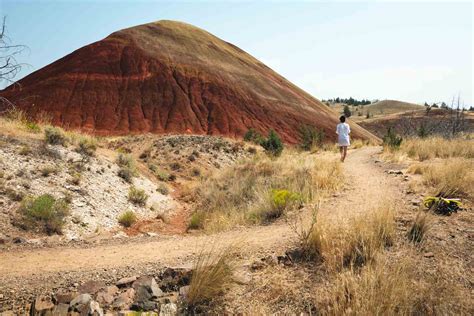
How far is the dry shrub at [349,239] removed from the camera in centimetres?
398

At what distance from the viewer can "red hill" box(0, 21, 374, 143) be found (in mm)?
39719

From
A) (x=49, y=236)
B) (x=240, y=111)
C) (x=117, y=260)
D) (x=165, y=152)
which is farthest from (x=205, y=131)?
(x=117, y=260)

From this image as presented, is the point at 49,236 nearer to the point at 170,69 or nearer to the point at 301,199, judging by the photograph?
the point at 301,199

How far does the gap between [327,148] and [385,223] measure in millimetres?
17389

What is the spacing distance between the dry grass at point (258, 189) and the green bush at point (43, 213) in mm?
3453

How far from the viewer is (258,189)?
9766mm

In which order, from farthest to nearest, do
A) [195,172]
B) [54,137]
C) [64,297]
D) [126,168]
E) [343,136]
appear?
[195,172] → [126,168] → [343,136] → [54,137] → [64,297]

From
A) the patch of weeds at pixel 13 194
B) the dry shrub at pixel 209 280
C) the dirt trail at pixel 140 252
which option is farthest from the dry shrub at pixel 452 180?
the patch of weeds at pixel 13 194

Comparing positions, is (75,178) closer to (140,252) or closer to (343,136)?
(140,252)

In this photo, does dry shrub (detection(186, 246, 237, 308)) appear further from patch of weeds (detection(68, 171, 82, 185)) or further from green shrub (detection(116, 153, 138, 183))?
green shrub (detection(116, 153, 138, 183))

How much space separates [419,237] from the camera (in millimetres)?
4504

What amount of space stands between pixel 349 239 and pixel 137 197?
979cm

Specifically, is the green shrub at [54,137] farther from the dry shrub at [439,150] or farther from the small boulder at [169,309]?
the dry shrub at [439,150]

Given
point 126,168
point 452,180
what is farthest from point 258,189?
point 126,168
